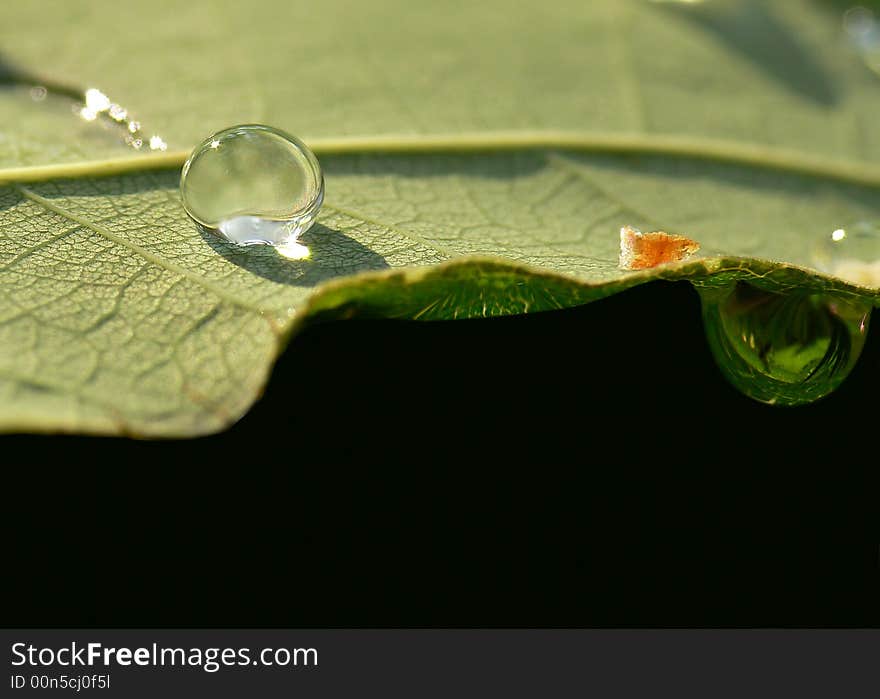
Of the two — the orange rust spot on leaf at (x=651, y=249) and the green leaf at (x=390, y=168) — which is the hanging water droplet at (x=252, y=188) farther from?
the orange rust spot on leaf at (x=651, y=249)

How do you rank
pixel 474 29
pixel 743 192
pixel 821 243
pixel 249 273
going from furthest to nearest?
pixel 474 29 < pixel 743 192 < pixel 821 243 < pixel 249 273

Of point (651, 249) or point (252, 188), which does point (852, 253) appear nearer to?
point (651, 249)

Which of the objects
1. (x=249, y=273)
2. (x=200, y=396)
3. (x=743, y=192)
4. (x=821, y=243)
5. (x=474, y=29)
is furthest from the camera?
(x=474, y=29)

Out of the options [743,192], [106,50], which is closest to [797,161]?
[743,192]

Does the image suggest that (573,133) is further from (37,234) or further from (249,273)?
(37,234)

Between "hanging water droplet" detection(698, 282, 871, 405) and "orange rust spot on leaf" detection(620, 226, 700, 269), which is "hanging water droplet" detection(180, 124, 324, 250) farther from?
"hanging water droplet" detection(698, 282, 871, 405)

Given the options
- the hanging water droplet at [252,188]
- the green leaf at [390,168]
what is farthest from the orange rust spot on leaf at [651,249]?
the hanging water droplet at [252,188]
